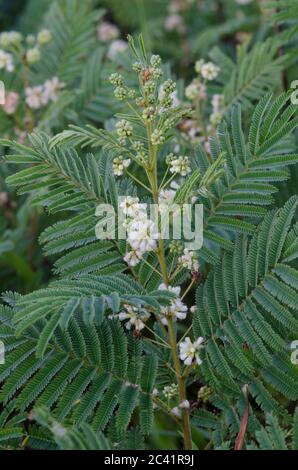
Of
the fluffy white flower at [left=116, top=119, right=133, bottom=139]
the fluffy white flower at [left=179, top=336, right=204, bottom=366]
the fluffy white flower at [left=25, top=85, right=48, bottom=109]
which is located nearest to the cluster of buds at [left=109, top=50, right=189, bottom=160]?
the fluffy white flower at [left=116, top=119, right=133, bottom=139]

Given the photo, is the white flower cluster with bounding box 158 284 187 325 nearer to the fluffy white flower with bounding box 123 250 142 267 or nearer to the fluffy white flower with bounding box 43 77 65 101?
the fluffy white flower with bounding box 123 250 142 267

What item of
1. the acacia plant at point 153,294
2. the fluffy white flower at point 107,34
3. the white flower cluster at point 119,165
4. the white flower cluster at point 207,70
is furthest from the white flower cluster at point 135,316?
the fluffy white flower at point 107,34

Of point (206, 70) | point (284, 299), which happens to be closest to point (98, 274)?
point (284, 299)

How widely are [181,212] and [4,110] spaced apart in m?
1.18

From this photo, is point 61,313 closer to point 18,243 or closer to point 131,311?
point 131,311

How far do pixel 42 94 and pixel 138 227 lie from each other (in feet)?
3.77

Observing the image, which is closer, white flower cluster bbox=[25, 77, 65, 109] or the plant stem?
the plant stem

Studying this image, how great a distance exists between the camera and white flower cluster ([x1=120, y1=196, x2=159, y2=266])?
4.23 ft

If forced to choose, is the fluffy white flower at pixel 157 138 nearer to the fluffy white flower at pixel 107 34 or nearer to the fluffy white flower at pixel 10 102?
the fluffy white flower at pixel 10 102

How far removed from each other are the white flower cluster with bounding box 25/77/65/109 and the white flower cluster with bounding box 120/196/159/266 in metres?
1.06

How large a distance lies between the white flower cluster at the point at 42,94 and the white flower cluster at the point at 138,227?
1059 millimetres

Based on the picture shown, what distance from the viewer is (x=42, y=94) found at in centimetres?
231

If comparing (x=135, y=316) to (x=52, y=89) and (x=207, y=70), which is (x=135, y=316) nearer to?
(x=207, y=70)

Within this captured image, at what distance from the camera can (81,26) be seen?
8.30 ft
